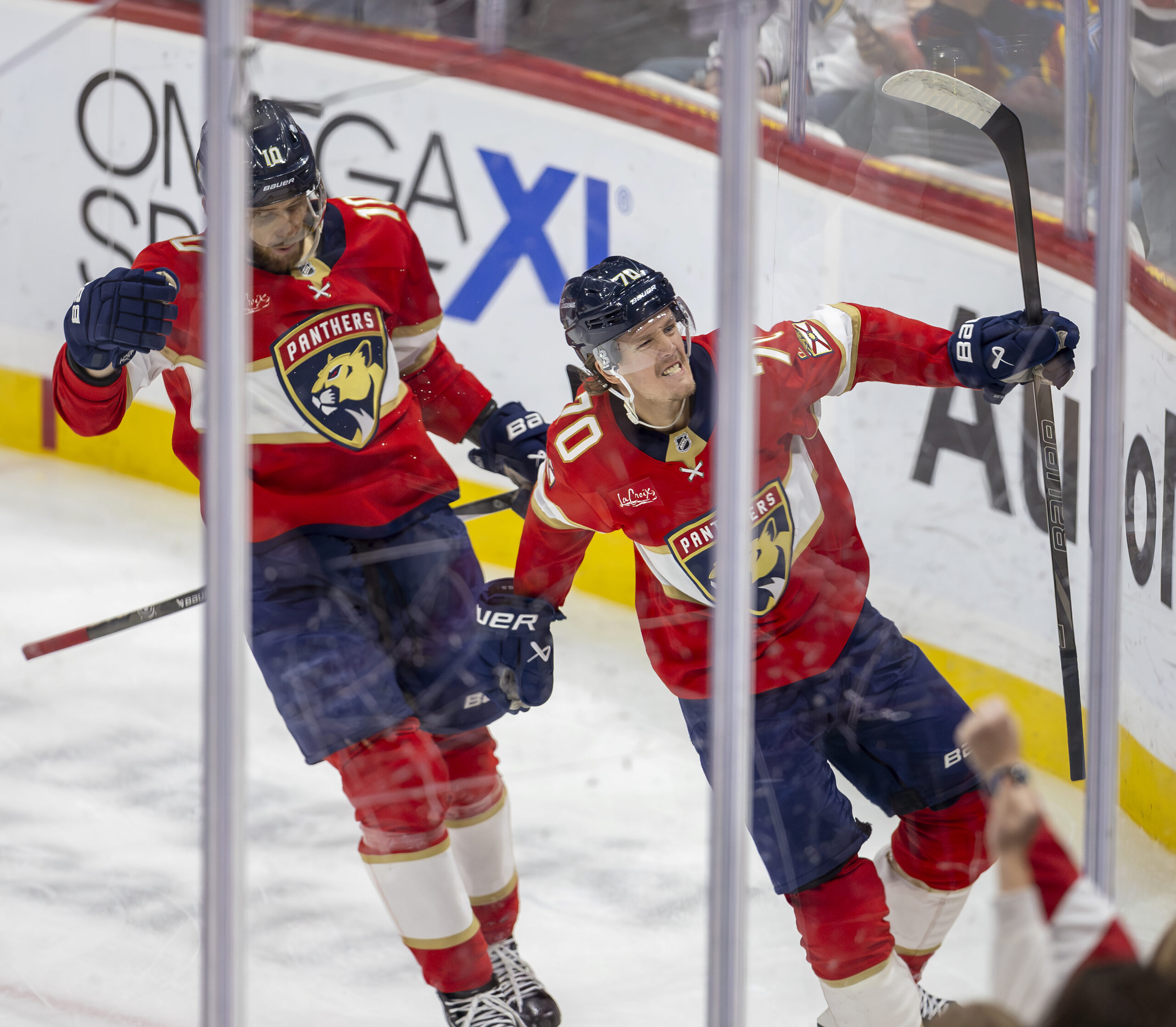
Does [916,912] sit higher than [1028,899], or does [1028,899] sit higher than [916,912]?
[1028,899]

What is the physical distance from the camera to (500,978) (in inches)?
71.4

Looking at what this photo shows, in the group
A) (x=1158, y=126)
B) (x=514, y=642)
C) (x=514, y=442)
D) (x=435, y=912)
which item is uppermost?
(x=1158, y=126)

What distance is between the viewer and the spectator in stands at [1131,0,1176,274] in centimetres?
171

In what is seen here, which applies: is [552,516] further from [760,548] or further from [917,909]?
[917,909]

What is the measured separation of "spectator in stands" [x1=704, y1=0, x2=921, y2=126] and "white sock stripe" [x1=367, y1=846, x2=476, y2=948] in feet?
3.55

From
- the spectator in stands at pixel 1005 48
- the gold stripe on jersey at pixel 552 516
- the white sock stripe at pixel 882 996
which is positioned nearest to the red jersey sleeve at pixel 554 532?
the gold stripe on jersey at pixel 552 516

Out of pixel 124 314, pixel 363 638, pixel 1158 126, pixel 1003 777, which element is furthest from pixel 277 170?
pixel 1158 126

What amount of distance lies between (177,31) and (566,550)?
0.83 metres

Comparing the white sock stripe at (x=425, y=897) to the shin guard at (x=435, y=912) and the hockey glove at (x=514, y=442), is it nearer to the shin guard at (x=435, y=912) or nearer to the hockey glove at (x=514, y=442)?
the shin guard at (x=435, y=912)

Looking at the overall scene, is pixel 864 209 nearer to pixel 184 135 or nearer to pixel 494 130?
pixel 494 130

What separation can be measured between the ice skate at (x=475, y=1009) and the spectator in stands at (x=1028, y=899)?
821 millimetres

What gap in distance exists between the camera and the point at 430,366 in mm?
1792

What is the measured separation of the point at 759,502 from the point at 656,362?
0.67 feet

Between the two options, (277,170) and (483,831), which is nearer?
(277,170)
